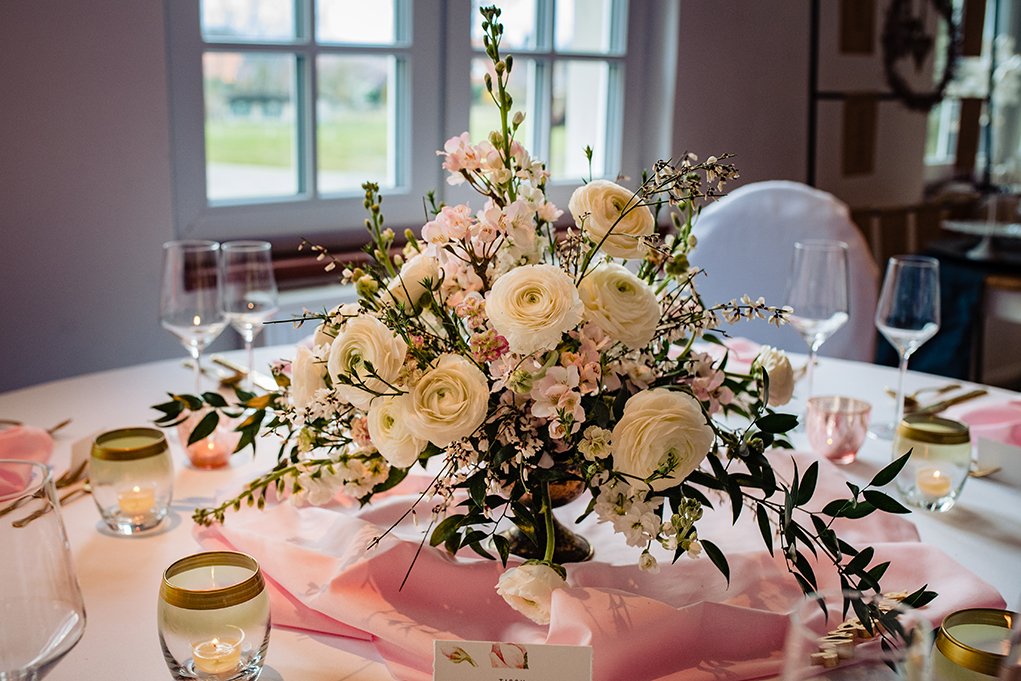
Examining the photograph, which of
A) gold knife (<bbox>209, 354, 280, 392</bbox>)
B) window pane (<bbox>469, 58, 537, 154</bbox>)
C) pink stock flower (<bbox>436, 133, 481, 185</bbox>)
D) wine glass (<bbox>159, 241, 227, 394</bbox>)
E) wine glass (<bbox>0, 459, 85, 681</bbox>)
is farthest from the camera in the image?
window pane (<bbox>469, 58, 537, 154</bbox>)

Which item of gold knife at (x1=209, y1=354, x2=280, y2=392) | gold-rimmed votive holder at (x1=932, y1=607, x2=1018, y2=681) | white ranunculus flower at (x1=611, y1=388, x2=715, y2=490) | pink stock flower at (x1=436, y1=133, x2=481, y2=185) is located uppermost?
pink stock flower at (x1=436, y1=133, x2=481, y2=185)

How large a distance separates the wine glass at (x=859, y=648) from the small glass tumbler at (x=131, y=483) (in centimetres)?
76

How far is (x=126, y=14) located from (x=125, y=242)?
1.57 ft

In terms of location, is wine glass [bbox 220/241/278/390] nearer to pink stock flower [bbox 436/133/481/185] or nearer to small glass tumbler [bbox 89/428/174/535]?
small glass tumbler [bbox 89/428/174/535]

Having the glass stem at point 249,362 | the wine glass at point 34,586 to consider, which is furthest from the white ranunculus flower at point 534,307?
the glass stem at point 249,362

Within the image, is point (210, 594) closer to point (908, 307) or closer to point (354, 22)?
point (908, 307)

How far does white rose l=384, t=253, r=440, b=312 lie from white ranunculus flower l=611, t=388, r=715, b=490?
0.65 ft

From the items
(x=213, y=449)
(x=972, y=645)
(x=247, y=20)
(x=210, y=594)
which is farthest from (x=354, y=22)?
(x=972, y=645)

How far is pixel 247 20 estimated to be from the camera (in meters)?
2.20

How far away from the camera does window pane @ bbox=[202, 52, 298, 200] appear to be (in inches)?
86.5

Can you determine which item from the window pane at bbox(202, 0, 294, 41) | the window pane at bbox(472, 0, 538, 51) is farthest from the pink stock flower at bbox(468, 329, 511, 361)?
the window pane at bbox(472, 0, 538, 51)

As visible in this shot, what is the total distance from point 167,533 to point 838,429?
81 centimetres

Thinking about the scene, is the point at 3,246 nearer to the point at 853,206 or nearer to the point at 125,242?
the point at 125,242

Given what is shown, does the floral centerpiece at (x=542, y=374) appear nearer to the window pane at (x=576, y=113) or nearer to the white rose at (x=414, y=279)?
the white rose at (x=414, y=279)
